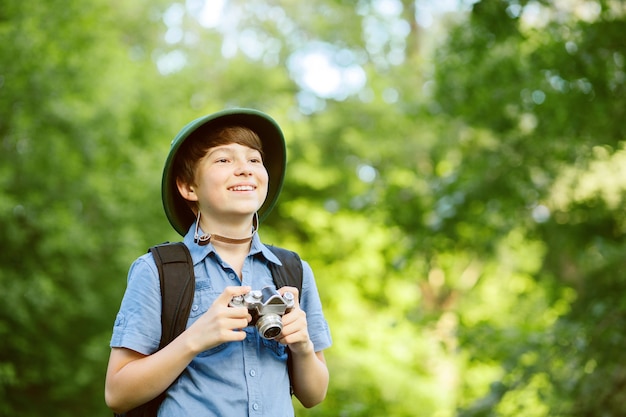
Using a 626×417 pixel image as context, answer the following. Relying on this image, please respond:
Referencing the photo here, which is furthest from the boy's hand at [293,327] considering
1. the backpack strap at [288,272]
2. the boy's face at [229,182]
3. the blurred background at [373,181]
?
the blurred background at [373,181]

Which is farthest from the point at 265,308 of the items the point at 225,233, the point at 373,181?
the point at 373,181

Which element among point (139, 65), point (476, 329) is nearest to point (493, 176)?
point (476, 329)

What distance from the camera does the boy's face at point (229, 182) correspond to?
182cm

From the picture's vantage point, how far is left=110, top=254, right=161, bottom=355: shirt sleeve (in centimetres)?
167

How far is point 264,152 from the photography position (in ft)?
6.75

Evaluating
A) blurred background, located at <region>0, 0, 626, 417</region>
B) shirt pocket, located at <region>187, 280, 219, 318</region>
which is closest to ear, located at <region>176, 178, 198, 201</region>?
shirt pocket, located at <region>187, 280, 219, 318</region>

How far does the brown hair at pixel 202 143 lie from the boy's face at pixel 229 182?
0.6 inches

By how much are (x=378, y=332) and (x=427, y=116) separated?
9.06 m

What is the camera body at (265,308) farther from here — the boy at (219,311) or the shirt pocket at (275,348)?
the shirt pocket at (275,348)

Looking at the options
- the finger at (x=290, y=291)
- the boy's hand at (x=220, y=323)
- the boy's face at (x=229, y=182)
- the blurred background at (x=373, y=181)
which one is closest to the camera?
the boy's hand at (x=220, y=323)

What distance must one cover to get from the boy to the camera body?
2 centimetres

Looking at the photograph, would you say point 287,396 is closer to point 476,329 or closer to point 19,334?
point 476,329

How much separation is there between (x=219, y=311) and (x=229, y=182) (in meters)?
0.36

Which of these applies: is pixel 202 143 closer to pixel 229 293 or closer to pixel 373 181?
pixel 229 293
